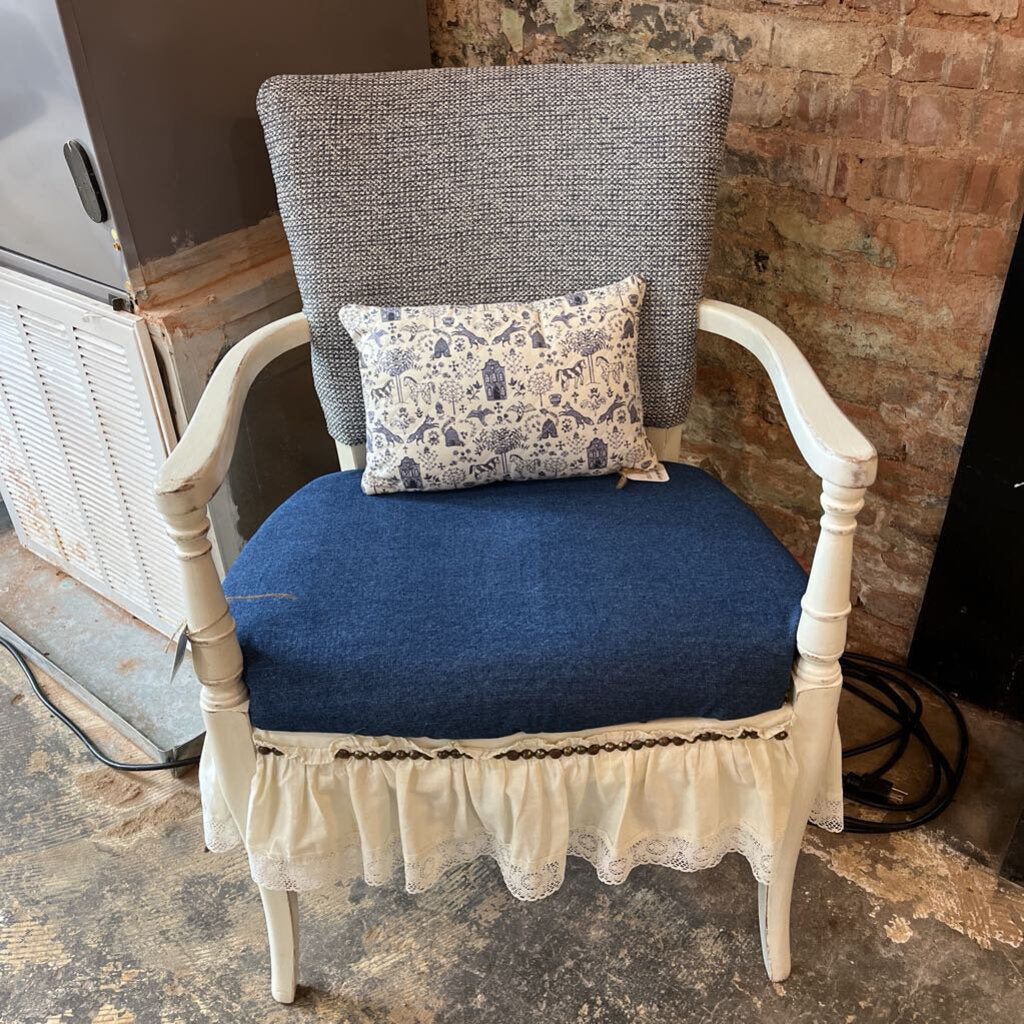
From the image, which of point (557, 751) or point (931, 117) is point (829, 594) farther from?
point (931, 117)

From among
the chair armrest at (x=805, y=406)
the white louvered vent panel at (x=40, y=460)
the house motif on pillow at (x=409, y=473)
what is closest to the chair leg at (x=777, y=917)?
the chair armrest at (x=805, y=406)

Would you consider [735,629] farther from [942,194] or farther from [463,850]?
[942,194]

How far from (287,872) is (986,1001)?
884mm

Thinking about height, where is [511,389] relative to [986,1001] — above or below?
above

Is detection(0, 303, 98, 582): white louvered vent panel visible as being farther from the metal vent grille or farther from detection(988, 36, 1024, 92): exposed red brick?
detection(988, 36, 1024, 92): exposed red brick

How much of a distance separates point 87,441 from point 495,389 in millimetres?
783

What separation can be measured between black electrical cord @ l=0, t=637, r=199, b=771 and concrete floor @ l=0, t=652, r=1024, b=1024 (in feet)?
0.28

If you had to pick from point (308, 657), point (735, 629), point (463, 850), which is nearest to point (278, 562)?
point (308, 657)

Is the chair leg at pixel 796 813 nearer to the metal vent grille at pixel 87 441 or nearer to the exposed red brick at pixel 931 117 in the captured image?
the exposed red brick at pixel 931 117

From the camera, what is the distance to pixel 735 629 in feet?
3.45

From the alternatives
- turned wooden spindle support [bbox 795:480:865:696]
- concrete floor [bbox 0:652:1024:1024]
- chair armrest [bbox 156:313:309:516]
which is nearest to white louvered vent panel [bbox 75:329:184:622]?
chair armrest [bbox 156:313:309:516]

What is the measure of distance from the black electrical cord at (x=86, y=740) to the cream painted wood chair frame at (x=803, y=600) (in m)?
0.45

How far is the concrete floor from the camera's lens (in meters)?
1.27

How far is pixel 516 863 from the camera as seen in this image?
1.13 metres
